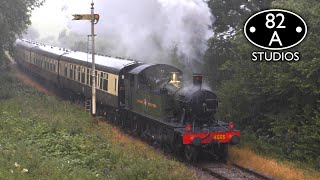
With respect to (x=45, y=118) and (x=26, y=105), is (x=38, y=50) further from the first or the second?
(x=45, y=118)

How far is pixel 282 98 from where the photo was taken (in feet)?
58.6

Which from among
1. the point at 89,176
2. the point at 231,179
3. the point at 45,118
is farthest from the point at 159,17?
the point at 89,176

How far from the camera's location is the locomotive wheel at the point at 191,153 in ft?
46.6

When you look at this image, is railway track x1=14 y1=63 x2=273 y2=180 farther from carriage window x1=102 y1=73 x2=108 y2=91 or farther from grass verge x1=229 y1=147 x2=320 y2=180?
carriage window x1=102 y1=73 x2=108 y2=91

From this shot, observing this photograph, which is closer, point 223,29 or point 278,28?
point 278,28

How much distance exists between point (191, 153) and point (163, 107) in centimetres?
188

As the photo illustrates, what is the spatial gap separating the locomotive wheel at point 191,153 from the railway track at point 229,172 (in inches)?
11.7

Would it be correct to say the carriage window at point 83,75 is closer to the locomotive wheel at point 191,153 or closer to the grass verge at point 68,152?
the grass verge at point 68,152

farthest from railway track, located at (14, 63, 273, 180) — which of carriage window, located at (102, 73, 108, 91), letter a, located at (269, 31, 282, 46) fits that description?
carriage window, located at (102, 73, 108, 91)

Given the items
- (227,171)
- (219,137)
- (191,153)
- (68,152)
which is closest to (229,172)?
(227,171)

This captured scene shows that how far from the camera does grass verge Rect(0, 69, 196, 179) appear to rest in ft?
34.5

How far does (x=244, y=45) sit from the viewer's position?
18.4 m

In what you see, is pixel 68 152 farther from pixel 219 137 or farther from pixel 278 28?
pixel 278 28

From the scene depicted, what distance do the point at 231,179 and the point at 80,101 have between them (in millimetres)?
15403
